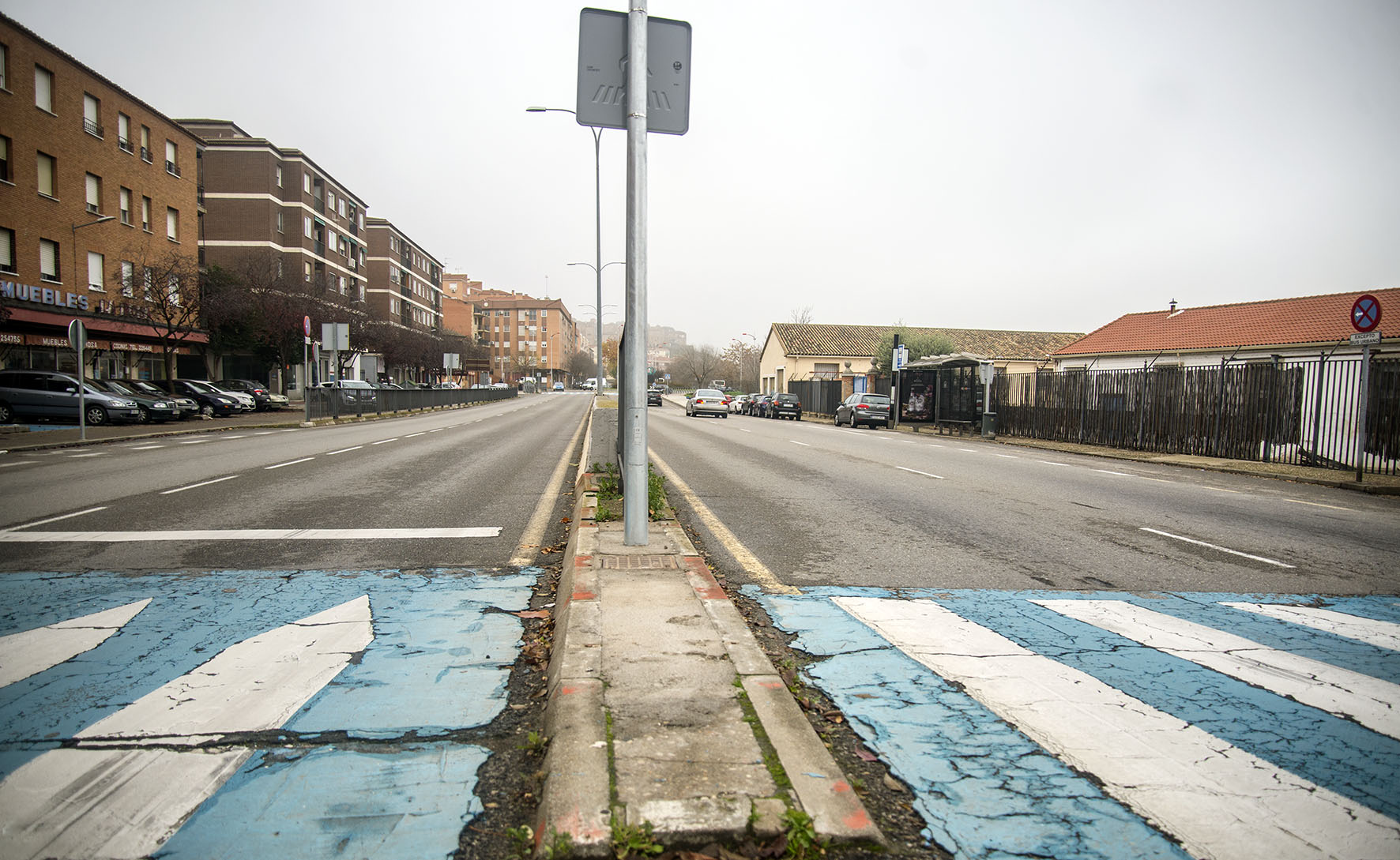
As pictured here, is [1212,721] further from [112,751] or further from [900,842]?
[112,751]

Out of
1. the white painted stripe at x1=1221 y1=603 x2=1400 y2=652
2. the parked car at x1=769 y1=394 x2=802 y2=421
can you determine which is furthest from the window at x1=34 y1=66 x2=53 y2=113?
the white painted stripe at x1=1221 y1=603 x2=1400 y2=652

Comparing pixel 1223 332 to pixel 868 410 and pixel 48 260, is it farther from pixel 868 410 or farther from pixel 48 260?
pixel 48 260

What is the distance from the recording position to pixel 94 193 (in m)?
31.5

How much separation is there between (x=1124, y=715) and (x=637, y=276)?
4.20 metres

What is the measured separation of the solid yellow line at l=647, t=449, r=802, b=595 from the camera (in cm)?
536

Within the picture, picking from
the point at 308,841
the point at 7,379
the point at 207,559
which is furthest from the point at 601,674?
the point at 7,379

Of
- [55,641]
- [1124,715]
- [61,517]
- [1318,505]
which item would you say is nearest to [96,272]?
[61,517]

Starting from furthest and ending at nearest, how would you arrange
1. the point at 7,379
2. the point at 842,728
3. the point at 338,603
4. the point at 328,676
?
the point at 7,379
the point at 338,603
the point at 328,676
the point at 842,728

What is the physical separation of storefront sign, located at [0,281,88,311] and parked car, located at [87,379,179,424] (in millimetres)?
3850

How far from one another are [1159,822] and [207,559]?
255 inches

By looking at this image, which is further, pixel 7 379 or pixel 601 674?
pixel 7 379

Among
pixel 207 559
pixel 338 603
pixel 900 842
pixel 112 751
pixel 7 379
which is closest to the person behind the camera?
pixel 900 842

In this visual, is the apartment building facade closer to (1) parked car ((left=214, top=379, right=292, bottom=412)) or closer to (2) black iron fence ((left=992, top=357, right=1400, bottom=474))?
(1) parked car ((left=214, top=379, right=292, bottom=412))

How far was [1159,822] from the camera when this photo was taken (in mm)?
→ 2412
